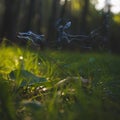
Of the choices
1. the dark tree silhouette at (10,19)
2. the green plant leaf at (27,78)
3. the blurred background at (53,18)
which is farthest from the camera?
the dark tree silhouette at (10,19)

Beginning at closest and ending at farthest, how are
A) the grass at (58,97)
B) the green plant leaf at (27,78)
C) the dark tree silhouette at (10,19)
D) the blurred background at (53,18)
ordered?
the grass at (58,97)
the green plant leaf at (27,78)
the blurred background at (53,18)
the dark tree silhouette at (10,19)

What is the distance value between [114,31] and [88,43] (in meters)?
26.7

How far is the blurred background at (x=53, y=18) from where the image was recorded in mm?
8713

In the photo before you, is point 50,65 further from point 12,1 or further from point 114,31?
point 114,31

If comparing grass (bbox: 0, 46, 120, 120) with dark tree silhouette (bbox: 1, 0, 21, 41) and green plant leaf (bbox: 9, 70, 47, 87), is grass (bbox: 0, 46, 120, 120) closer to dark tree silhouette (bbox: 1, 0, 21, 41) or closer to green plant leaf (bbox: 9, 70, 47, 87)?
green plant leaf (bbox: 9, 70, 47, 87)

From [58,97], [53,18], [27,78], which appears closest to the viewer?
[58,97]

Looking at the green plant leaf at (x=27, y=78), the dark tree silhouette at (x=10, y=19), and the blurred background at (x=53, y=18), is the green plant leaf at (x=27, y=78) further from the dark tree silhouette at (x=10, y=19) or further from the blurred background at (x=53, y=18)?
the dark tree silhouette at (x=10, y=19)

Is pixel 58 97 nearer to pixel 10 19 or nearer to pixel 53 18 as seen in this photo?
pixel 10 19

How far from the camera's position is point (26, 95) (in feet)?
7.15

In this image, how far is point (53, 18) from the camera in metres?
20.2

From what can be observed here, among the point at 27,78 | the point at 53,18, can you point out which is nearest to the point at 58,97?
the point at 27,78

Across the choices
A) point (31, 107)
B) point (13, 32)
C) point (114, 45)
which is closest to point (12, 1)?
point (13, 32)

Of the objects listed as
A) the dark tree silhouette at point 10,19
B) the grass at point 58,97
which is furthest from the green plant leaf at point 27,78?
the dark tree silhouette at point 10,19

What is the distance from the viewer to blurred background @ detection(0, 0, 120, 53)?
28.6 ft
